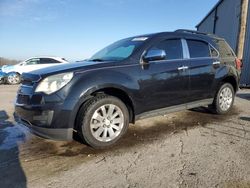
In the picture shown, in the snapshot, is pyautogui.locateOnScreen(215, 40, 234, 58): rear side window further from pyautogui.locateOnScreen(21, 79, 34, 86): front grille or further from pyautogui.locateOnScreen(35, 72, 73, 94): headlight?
pyautogui.locateOnScreen(21, 79, 34, 86): front grille

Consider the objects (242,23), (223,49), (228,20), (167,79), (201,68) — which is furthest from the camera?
(228,20)

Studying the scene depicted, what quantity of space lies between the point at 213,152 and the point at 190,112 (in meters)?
2.62

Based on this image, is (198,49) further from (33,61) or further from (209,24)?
(209,24)

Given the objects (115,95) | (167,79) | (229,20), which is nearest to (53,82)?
(115,95)

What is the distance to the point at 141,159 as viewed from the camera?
3.68 meters

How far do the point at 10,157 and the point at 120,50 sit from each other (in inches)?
101

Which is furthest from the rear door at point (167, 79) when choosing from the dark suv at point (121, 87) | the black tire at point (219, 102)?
the black tire at point (219, 102)

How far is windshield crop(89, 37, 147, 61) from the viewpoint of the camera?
464 cm

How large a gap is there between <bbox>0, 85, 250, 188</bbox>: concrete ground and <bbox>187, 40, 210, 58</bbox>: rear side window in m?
1.41

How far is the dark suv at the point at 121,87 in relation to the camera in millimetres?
3775

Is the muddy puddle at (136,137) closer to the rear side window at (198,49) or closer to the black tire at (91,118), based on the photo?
the black tire at (91,118)

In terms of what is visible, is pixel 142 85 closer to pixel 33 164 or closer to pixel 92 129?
pixel 92 129

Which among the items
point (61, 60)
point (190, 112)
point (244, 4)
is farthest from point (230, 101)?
point (61, 60)

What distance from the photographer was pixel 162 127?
5.24 metres
